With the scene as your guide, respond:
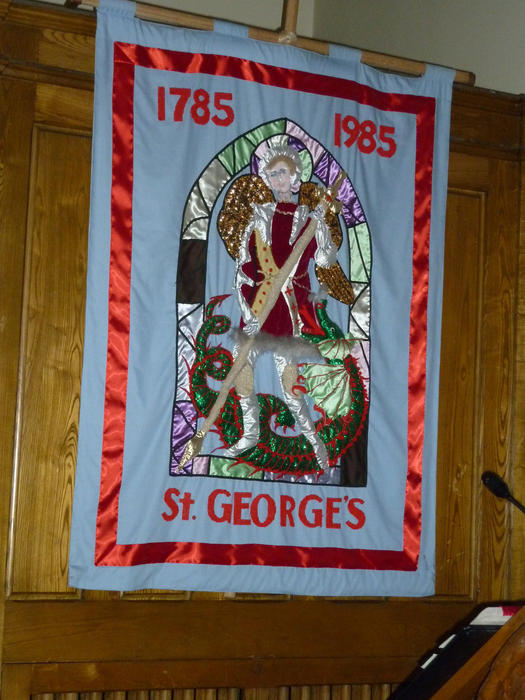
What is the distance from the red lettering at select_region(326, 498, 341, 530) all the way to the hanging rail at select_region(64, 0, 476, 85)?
5.47ft

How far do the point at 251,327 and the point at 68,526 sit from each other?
3.04 ft

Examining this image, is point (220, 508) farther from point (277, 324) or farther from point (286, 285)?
point (286, 285)

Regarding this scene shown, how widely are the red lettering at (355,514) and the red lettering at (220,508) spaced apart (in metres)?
0.45

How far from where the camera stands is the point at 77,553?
309 centimetres

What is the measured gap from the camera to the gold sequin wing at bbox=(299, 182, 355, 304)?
3484mm

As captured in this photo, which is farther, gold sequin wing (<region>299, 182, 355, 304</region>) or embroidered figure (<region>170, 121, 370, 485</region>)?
gold sequin wing (<region>299, 182, 355, 304</region>)

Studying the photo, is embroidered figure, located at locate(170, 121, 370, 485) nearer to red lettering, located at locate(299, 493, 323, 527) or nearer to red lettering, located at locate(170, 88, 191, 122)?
red lettering, located at locate(299, 493, 323, 527)

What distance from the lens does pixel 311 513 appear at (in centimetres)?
337

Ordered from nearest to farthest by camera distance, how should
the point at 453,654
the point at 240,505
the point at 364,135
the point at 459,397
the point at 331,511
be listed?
the point at 453,654
the point at 240,505
the point at 331,511
the point at 364,135
the point at 459,397

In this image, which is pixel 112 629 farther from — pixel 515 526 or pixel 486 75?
pixel 486 75

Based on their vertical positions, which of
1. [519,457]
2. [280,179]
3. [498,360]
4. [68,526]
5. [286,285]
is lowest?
[68,526]

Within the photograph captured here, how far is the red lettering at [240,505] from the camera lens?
328cm

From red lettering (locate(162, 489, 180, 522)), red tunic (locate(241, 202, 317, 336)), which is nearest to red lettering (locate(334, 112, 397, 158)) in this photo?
red tunic (locate(241, 202, 317, 336))

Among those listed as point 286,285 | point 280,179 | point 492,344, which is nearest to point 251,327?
point 286,285
